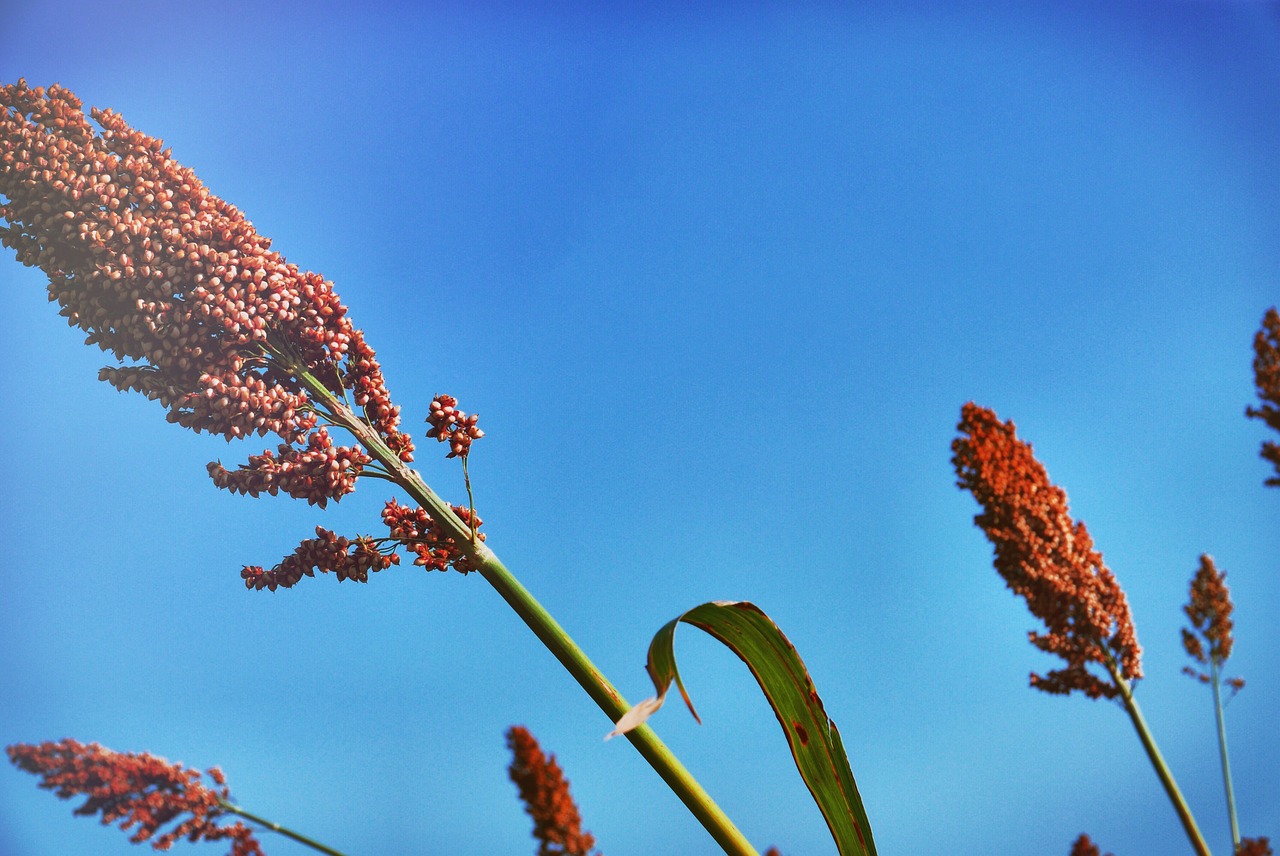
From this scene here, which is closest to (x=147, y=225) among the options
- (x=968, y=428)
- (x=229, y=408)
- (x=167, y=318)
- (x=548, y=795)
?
(x=167, y=318)

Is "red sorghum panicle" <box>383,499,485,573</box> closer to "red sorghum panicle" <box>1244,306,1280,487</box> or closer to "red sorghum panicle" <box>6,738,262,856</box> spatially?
"red sorghum panicle" <box>6,738,262,856</box>

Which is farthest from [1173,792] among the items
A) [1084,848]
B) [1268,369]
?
[1268,369]

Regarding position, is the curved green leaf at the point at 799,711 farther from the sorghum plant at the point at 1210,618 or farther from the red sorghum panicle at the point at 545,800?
the sorghum plant at the point at 1210,618

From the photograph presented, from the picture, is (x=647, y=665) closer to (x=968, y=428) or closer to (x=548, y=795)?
(x=548, y=795)

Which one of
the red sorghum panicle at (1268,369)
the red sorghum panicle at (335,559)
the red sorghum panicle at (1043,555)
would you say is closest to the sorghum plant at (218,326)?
the red sorghum panicle at (335,559)

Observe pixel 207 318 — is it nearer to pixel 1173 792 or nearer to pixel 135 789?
pixel 135 789

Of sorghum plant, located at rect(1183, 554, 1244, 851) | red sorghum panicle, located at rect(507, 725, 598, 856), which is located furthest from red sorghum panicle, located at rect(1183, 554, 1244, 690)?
red sorghum panicle, located at rect(507, 725, 598, 856)
